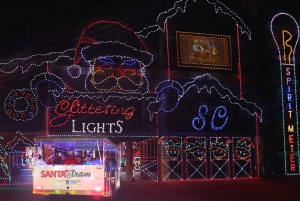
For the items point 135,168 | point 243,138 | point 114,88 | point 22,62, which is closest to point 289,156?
point 243,138

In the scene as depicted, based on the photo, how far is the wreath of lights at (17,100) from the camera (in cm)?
2853

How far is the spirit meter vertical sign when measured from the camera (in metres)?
33.4

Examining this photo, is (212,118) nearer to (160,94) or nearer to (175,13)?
(160,94)

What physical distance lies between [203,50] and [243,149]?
7.04 metres

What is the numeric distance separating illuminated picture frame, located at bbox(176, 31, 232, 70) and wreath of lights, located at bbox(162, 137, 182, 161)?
15.8ft

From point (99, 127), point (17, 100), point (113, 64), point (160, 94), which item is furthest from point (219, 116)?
point (17, 100)

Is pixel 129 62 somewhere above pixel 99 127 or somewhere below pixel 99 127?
above

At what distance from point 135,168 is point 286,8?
16.3 metres

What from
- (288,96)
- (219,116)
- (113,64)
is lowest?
(219,116)

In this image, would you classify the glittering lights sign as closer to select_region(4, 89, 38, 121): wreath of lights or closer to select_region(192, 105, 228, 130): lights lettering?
select_region(4, 89, 38, 121): wreath of lights

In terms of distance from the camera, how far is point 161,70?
104 ft

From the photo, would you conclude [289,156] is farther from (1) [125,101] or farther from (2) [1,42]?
(2) [1,42]

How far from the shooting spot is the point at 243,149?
33.3 m

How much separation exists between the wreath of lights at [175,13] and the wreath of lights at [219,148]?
7.41m
